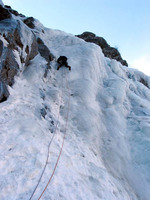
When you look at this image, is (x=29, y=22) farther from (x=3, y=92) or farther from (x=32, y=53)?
(x=3, y=92)

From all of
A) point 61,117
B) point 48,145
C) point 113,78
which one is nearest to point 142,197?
point 48,145

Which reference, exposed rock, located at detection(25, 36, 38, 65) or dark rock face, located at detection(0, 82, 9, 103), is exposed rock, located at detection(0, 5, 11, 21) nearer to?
exposed rock, located at detection(25, 36, 38, 65)

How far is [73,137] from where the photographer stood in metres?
5.32

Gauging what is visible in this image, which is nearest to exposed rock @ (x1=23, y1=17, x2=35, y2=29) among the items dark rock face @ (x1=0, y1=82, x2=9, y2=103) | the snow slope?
the snow slope

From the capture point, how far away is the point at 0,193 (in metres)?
2.36

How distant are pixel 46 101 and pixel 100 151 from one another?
3.05 meters

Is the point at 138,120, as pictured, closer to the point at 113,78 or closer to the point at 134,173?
the point at 134,173

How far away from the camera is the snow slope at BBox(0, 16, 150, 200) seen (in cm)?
305

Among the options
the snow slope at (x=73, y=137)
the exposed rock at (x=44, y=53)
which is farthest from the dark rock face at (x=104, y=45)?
the exposed rock at (x=44, y=53)

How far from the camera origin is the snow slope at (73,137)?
120 inches

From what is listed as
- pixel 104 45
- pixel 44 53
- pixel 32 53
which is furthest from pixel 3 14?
pixel 104 45

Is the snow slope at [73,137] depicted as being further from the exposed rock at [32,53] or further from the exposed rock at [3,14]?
the exposed rock at [3,14]

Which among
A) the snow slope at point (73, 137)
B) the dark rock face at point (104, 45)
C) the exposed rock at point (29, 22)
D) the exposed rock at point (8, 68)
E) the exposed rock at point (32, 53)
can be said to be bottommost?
the snow slope at point (73, 137)

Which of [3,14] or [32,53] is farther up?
[3,14]
